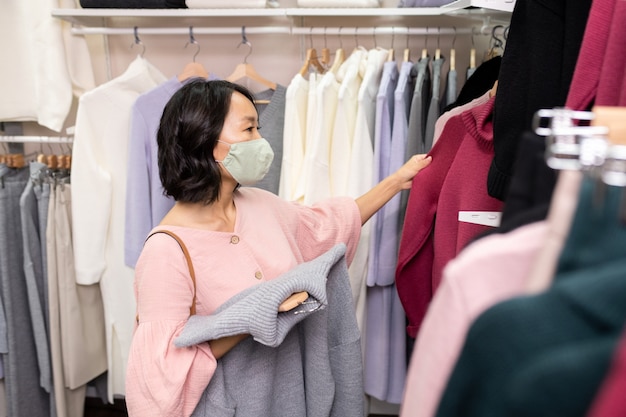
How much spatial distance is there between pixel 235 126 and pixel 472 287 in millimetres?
976

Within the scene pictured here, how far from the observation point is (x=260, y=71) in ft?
7.73

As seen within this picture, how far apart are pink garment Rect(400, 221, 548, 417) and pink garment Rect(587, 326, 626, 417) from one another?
145mm

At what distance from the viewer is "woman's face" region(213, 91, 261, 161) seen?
1390 millimetres

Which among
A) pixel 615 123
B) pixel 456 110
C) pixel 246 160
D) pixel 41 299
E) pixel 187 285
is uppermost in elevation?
pixel 615 123

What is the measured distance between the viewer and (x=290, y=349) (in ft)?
4.33

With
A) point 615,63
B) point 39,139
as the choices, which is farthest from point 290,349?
point 39,139

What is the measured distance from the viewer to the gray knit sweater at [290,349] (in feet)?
3.68

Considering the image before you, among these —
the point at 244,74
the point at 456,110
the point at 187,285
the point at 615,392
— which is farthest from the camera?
the point at 244,74

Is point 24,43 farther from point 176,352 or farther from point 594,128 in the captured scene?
point 594,128

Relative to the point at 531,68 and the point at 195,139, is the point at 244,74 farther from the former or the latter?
the point at 531,68

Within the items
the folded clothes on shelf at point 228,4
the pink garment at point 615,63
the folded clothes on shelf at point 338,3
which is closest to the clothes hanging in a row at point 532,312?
the pink garment at point 615,63

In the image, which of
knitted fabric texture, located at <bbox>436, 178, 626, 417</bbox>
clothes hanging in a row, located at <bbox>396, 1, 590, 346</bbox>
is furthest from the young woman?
knitted fabric texture, located at <bbox>436, 178, 626, 417</bbox>

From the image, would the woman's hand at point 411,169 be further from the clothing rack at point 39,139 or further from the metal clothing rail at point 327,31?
the clothing rack at point 39,139

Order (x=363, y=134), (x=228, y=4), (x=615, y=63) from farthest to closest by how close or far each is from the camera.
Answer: (x=228, y=4), (x=363, y=134), (x=615, y=63)
